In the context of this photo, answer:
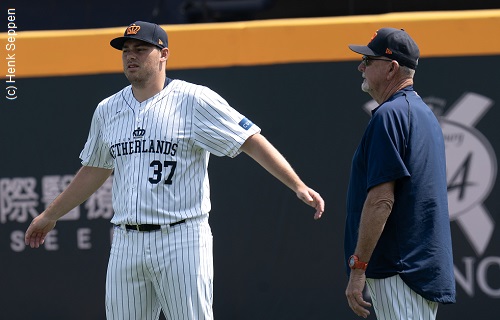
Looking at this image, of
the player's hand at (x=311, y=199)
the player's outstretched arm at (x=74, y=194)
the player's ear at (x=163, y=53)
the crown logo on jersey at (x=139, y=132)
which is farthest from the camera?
the player's outstretched arm at (x=74, y=194)

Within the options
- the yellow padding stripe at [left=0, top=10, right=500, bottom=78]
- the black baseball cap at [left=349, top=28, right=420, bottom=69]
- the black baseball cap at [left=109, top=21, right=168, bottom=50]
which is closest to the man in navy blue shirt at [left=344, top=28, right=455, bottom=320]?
the black baseball cap at [left=349, top=28, right=420, bottom=69]

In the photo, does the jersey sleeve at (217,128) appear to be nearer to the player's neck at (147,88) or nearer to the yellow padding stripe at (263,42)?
the player's neck at (147,88)

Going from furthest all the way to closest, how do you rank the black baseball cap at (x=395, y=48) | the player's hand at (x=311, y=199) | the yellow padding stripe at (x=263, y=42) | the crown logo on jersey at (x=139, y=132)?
the yellow padding stripe at (x=263, y=42)
the crown logo on jersey at (x=139, y=132)
the player's hand at (x=311, y=199)
the black baseball cap at (x=395, y=48)

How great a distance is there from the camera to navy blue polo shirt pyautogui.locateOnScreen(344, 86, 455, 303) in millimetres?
3359

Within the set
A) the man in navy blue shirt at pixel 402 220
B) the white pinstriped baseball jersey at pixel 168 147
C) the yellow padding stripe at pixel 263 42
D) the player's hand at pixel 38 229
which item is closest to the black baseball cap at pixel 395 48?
the man in navy blue shirt at pixel 402 220

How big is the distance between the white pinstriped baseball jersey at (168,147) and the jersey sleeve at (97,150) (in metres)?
0.09

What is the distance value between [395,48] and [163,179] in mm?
1192

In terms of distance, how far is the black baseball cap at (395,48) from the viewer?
354cm

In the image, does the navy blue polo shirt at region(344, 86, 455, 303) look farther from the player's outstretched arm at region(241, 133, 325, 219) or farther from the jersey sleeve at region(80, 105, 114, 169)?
the jersey sleeve at region(80, 105, 114, 169)

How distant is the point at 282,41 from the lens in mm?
5855

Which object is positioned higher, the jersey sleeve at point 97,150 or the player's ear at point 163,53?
the player's ear at point 163,53

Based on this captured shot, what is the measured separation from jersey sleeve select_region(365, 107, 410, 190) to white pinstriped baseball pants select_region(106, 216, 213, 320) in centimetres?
101

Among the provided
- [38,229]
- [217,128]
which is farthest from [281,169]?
[38,229]

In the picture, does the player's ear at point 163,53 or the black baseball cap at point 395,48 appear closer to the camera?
the black baseball cap at point 395,48
